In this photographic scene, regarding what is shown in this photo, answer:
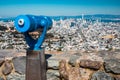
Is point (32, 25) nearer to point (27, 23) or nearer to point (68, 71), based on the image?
point (27, 23)

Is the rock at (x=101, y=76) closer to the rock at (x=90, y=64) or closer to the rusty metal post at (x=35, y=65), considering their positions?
the rock at (x=90, y=64)

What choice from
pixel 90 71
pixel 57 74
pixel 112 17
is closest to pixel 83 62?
pixel 90 71

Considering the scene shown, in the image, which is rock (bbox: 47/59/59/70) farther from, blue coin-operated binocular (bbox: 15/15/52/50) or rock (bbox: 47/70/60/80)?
blue coin-operated binocular (bbox: 15/15/52/50)

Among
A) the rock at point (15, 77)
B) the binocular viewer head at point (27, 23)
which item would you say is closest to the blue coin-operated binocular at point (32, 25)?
the binocular viewer head at point (27, 23)

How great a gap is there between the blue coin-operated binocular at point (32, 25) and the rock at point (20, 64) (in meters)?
0.34

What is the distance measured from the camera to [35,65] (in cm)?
269

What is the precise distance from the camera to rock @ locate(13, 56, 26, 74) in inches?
116

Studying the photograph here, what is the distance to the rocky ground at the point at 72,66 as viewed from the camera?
268 centimetres

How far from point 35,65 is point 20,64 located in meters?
0.35

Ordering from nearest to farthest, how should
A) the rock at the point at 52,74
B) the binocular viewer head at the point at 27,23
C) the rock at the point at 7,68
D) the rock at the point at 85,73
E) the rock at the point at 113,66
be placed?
1. the binocular viewer head at the point at 27,23
2. the rock at the point at 113,66
3. the rock at the point at 85,73
4. the rock at the point at 52,74
5. the rock at the point at 7,68

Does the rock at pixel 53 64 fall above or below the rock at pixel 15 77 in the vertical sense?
above

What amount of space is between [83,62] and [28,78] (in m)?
0.66

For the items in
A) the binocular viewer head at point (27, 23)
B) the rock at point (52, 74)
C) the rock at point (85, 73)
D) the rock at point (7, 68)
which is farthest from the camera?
the rock at point (7, 68)

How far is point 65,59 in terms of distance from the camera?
113 inches
